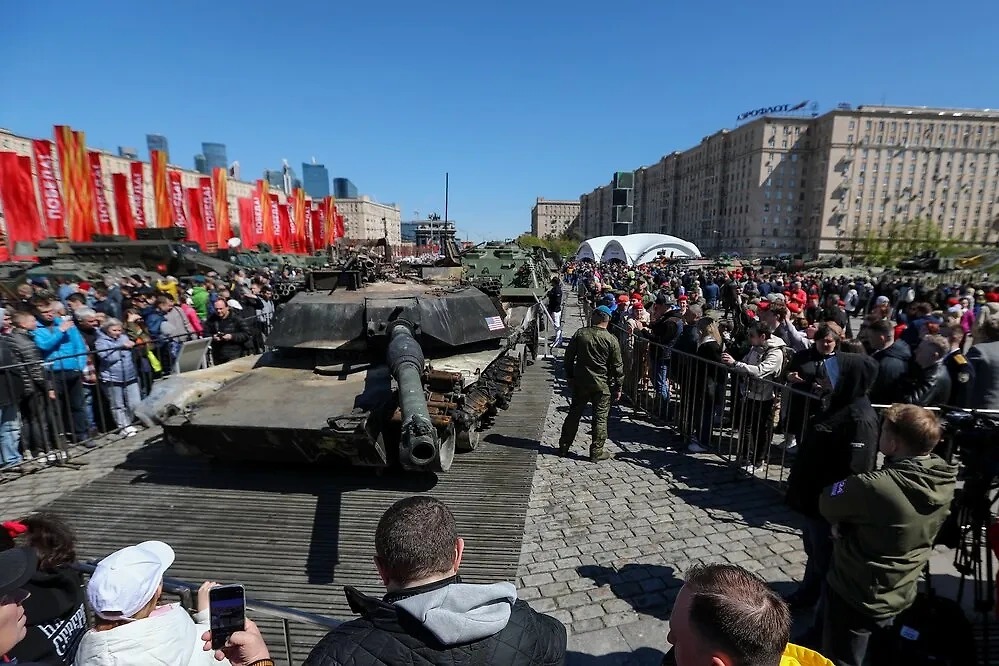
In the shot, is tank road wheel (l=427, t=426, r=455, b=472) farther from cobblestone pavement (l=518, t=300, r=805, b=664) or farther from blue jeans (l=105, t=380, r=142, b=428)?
blue jeans (l=105, t=380, r=142, b=428)

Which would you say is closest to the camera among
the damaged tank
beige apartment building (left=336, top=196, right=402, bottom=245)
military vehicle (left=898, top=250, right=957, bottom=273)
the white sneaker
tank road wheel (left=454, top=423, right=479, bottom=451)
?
the damaged tank

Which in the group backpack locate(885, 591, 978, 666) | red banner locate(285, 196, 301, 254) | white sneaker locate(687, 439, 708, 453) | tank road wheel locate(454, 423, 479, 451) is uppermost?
red banner locate(285, 196, 301, 254)

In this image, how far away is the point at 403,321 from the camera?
7.04 m

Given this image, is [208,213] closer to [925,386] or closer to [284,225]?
[284,225]

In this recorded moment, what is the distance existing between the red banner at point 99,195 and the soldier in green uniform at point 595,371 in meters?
23.1

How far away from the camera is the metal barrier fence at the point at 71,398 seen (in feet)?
22.5

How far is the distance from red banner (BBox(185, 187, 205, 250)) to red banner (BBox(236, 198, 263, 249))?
17.8 ft

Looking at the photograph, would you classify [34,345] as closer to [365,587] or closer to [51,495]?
[51,495]

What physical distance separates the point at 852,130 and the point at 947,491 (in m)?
108

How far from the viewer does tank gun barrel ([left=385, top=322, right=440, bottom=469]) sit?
4207 millimetres

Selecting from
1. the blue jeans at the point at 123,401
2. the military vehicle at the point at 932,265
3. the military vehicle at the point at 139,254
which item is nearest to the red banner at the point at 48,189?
the military vehicle at the point at 139,254

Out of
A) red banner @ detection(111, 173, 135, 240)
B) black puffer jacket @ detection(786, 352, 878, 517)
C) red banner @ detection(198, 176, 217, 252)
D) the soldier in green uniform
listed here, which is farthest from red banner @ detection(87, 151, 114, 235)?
black puffer jacket @ detection(786, 352, 878, 517)

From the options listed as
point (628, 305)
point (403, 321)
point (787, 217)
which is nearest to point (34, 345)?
point (403, 321)

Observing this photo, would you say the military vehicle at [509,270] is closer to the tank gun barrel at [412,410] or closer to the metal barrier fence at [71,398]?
the metal barrier fence at [71,398]
